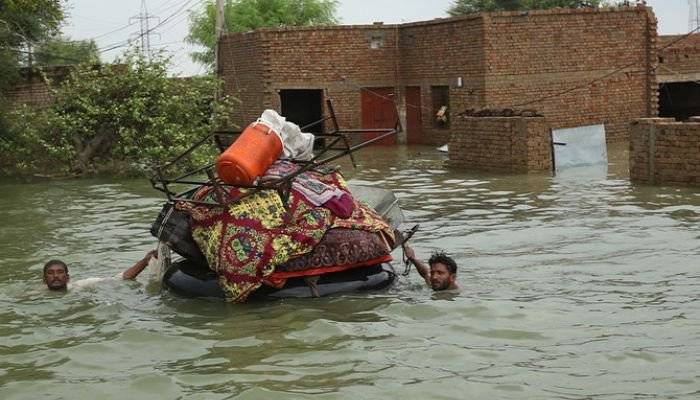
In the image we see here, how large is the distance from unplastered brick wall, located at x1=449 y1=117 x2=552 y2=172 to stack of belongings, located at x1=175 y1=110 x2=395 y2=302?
1195 cm

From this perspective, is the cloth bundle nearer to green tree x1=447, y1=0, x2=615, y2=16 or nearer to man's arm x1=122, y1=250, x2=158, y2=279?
man's arm x1=122, y1=250, x2=158, y2=279

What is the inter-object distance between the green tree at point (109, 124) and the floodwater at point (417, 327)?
25.8ft

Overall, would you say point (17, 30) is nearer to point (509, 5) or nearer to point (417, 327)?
point (417, 327)

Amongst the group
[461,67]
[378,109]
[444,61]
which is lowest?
[378,109]

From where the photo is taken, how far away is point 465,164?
2320 cm

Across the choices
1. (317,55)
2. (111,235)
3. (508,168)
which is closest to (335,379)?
(111,235)

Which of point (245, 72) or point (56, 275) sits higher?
point (245, 72)

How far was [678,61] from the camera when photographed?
1275 inches

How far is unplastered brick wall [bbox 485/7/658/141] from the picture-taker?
2906 centimetres

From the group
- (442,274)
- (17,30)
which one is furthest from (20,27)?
(442,274)

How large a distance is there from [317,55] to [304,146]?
22218 millimetres

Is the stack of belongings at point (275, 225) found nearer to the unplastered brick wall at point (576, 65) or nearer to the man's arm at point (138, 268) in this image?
the man's arm at point (138, 268)

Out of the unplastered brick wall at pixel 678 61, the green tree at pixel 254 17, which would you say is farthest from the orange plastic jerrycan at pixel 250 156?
the green tree at pixel 254 17

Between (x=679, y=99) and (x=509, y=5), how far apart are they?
19455 mm
